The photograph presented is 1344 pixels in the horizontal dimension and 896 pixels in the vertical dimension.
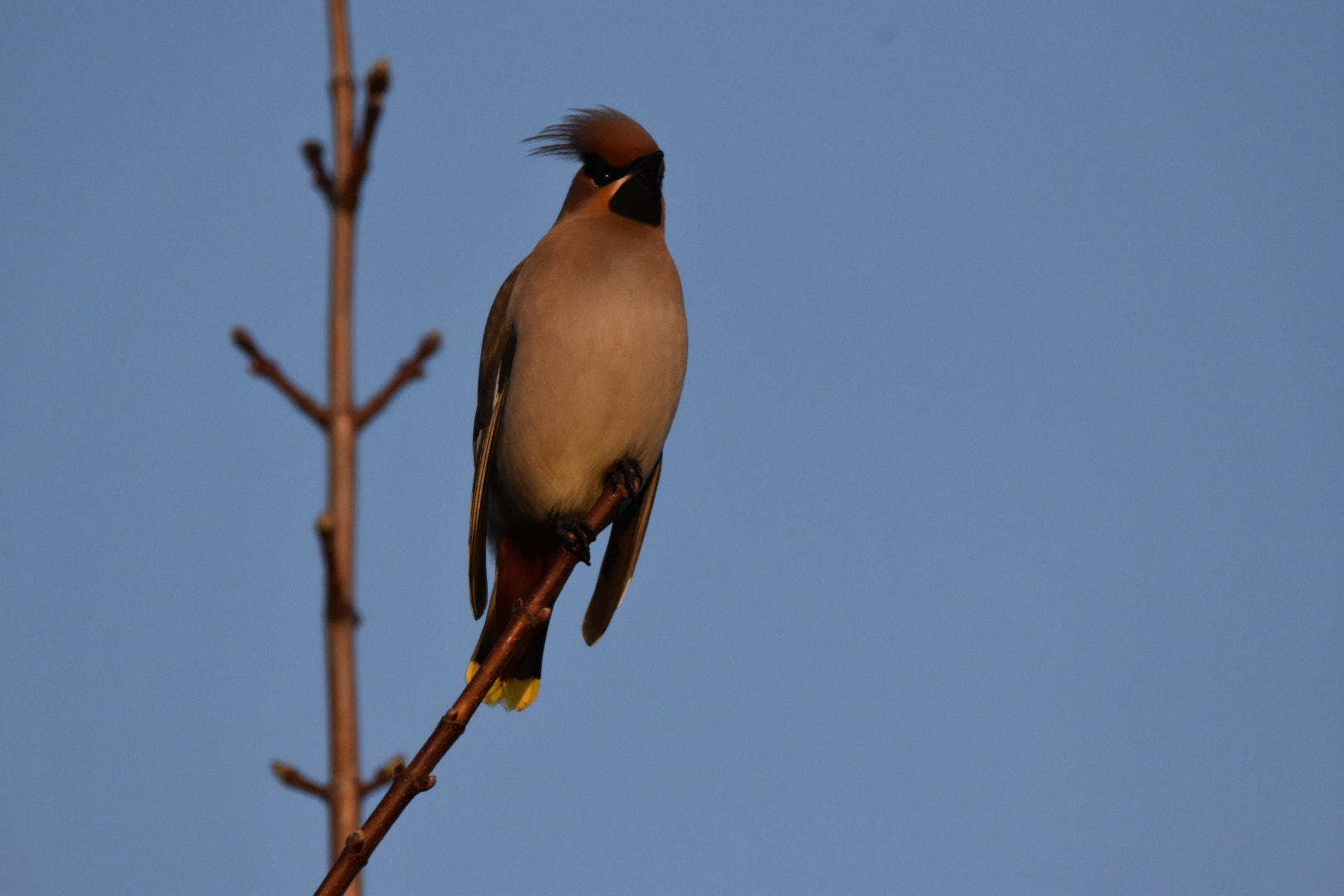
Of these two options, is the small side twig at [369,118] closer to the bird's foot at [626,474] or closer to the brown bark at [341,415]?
the brown bark at [341,415]

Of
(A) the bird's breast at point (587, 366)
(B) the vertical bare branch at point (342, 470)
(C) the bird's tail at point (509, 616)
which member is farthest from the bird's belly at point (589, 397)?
(B) the vertical bare branch at point (342, 470)

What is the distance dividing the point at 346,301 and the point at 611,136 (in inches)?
75.4

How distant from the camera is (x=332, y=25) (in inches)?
73.0

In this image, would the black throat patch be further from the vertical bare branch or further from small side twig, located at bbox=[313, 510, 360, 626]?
small side twig, located at bbox=[313, 510, 360, 626]

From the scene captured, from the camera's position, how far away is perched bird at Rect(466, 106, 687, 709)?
10.5 feet

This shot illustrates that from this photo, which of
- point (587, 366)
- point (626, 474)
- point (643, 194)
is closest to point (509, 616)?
point (626, 474)

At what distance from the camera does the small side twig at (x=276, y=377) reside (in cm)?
177

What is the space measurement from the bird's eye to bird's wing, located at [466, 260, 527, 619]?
0.29m

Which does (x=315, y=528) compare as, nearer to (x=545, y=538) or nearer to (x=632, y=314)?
(x=632, y=314)

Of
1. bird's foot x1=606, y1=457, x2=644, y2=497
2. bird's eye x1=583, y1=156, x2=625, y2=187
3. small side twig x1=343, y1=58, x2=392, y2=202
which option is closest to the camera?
small side twig x1=343, y1=58, x2=392, y2=202

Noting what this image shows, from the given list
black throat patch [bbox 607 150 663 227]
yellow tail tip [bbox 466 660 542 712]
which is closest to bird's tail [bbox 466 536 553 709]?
yellow tail tip [bbox 466 660 542 712]

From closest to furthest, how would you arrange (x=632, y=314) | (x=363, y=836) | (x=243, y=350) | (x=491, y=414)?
(x=363, y=836), (x=243, y=350), (x=632, y=314), (x=491, y=414)

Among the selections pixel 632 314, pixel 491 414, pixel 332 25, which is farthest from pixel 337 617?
pixel 491 414

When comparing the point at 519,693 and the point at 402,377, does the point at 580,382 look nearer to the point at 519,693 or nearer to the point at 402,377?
the point at 519,693
